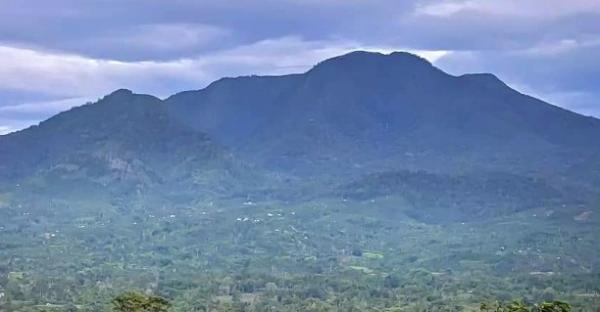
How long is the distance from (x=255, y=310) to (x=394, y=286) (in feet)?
101

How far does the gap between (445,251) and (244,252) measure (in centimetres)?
3567

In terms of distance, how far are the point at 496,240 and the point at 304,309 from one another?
72814mm

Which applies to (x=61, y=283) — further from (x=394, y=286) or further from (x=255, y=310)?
(x=394, y=286)

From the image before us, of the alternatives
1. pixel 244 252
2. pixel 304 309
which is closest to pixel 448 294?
pixel 304 309

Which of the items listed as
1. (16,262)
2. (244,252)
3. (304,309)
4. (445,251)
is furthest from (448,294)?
(16,262)

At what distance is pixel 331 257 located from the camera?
607 ft

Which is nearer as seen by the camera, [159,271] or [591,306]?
[591,306]

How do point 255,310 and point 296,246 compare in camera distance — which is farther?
point 296,246

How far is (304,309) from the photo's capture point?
414 feet

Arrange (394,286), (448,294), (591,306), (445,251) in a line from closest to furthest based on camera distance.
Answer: (591,306) < (448,294) < (394,286) < (445,251)

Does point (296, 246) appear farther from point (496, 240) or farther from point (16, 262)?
point (16, 262)

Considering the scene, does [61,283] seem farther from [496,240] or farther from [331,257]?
[496,240]

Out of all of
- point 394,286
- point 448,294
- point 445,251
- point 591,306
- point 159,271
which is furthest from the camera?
point 445,251

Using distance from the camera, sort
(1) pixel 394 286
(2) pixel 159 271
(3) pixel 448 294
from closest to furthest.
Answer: (3) pixel 448 294, (1) pixel 394 286, (2) pixel 159 271
